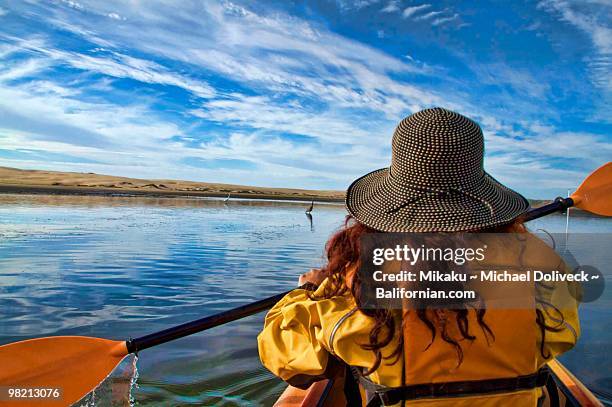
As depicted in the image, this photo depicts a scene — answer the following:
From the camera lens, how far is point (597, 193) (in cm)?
338

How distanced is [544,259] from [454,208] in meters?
0.47

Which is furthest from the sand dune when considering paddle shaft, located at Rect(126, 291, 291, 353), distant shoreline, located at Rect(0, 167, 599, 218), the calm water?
paddle shaft, located at Rect(126, 291, 291, 353)

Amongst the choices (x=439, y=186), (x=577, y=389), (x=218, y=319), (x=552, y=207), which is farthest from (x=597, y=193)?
(x=218, y=319)

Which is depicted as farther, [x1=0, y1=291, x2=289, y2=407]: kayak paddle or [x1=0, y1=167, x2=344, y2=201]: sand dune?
[x1=0, y1=167, x2=344, y2=201]: sand dune

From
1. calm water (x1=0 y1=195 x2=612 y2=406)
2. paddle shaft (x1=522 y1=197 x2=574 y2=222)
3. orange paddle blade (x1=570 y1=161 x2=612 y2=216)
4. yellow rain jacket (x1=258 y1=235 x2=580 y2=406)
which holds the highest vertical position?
orange paddle blade (x1=570 y1=161 x2=612 y2=216)

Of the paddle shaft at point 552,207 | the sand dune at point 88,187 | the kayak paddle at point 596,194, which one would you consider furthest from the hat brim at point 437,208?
the sand dune at point 88,187

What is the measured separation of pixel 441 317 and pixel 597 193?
8.00 feet

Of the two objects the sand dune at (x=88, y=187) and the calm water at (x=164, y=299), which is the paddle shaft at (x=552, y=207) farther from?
the sand dune at (x=88, y=187)

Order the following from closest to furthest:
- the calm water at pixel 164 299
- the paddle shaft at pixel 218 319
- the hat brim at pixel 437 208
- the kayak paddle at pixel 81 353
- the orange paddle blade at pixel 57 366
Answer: the hat brim at pixel 437 208
the paddle shaft at pixel 218 319
the kayak paddle at pixel 81 353
the orange paddle blade at pixel 57 366
the calm water at pixel 164 299

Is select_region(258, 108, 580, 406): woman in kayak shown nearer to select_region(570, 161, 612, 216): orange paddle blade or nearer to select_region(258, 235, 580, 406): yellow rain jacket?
select_region(258, 235, 580, 406): yellow rain jacket

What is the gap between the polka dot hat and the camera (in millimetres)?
1592

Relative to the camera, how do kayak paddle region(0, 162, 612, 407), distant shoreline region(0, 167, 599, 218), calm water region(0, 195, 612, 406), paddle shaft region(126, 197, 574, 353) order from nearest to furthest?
paddle shaft region(126, 197, 574, 353) < kayak paddle region(0, 162, 612, 407) < calm water region(0, 195, 612, 406) < distant shoreline region(0, 167, 599, 218)

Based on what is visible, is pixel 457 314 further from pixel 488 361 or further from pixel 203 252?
pixel 203 252

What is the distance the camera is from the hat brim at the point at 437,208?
1572mm
